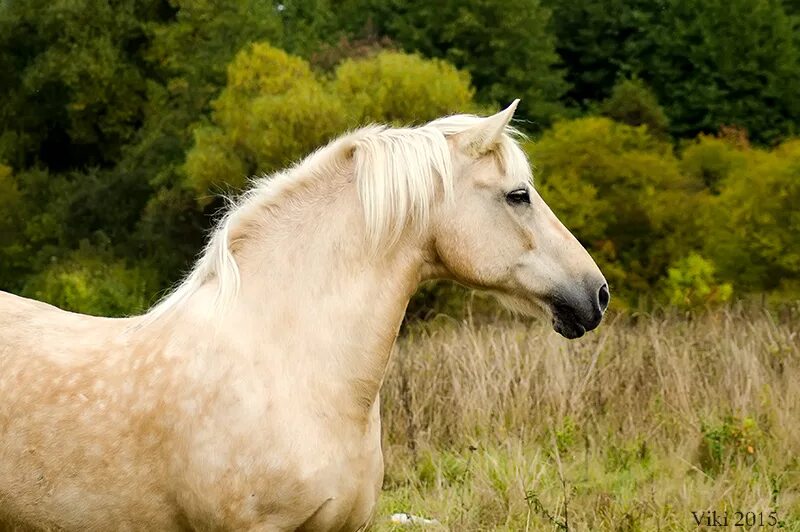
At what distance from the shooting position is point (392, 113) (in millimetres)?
22828

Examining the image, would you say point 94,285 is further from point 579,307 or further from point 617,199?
point 579,307

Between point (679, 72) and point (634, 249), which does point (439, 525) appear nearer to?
point (634, 249)

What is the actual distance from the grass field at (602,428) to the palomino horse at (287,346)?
166cm

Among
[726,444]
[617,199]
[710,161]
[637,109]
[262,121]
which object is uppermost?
[726,444]

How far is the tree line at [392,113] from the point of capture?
74.7 feet

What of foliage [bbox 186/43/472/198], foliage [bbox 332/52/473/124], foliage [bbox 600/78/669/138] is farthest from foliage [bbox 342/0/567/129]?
foliage [bbox 332/52/473/124]

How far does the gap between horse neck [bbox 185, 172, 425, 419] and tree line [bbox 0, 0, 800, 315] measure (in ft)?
39.3

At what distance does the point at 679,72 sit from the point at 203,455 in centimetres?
2883

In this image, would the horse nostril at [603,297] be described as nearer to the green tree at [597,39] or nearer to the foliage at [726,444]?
the foliage at [726,444]

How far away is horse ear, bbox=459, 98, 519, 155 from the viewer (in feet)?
11.4

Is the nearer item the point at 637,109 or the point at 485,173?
the point at 485,173

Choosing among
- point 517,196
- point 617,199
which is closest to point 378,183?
point 517,196

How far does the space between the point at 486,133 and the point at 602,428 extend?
→ 3.77 metres

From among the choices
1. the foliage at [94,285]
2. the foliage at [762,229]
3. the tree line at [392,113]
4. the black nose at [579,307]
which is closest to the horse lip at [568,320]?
the black nose at [579,307]
